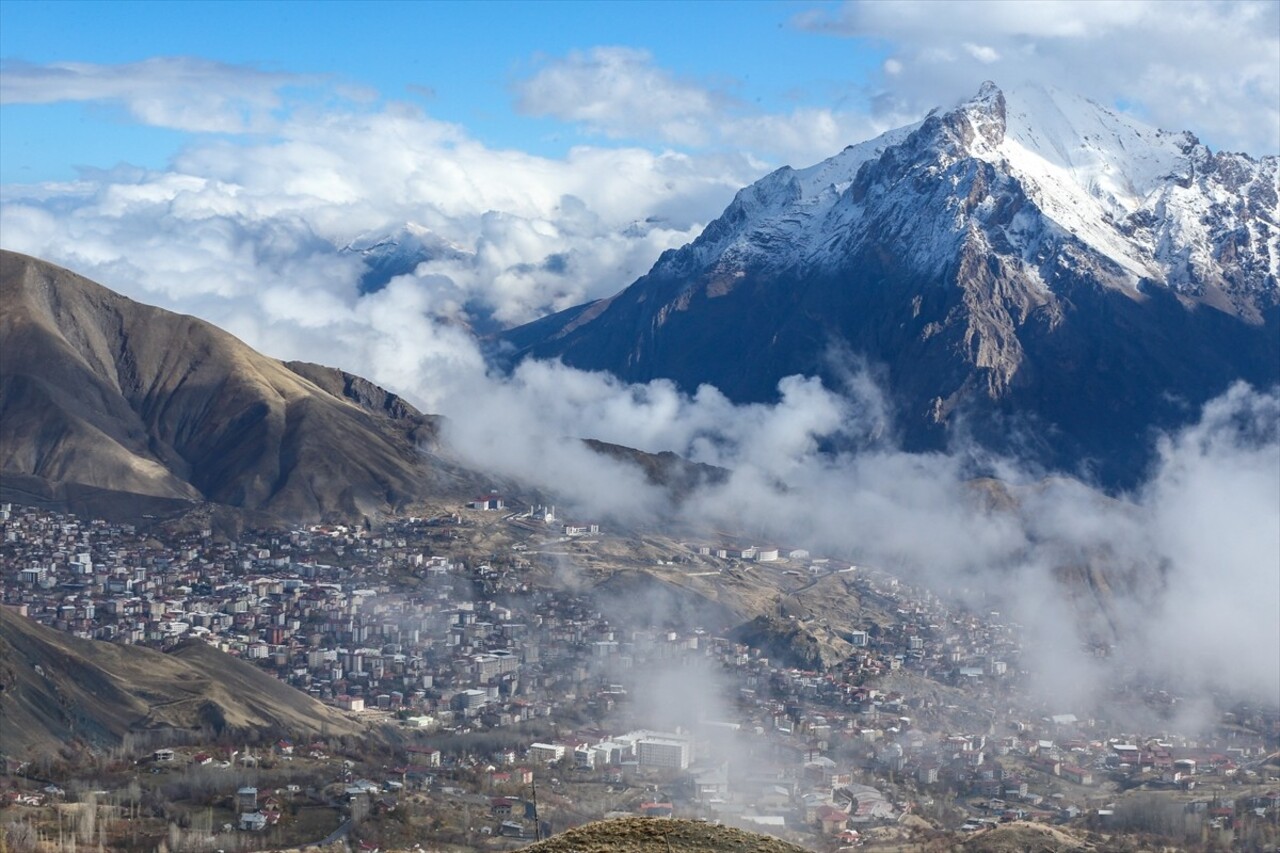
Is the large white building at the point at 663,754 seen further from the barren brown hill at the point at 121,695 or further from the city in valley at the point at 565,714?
the barren brown hill at the point at 121,695

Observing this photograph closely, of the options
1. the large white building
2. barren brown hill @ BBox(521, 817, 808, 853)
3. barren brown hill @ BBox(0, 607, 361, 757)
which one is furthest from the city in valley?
barren brown hill @ BBox(521, 817, 808, 853)

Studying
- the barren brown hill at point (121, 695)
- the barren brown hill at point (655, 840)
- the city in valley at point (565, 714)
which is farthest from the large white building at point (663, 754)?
the barren brown hill at point (655, 840)

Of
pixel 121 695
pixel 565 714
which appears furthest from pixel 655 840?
pixel 565 714

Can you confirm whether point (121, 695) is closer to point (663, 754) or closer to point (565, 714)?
point (565, 714)

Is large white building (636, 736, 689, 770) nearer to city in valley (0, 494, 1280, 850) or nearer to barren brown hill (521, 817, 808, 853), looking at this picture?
city in valley (0, 494, 1280, 850)

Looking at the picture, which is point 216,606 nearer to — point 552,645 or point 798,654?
Result: point 552,645

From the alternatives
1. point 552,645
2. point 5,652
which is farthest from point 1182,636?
point 5,652
